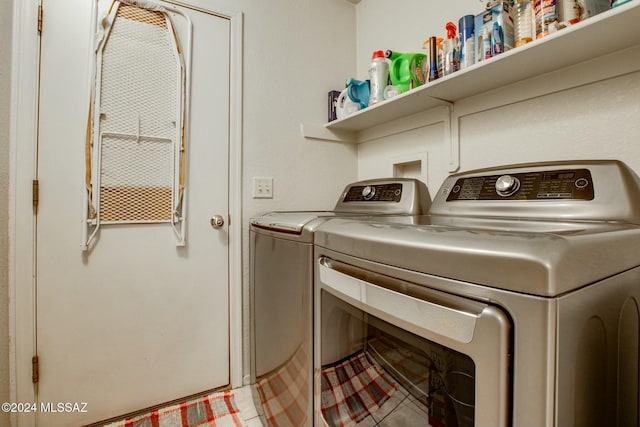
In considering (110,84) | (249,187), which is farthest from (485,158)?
(110,84)

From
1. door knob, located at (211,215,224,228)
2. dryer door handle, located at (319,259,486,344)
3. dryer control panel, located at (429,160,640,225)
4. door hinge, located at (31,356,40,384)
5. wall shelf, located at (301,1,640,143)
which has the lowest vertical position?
door hinge, located at (31,356,40,384)

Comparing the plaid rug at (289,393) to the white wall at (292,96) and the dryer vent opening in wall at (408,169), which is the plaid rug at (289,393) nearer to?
the white wall at (292,96)

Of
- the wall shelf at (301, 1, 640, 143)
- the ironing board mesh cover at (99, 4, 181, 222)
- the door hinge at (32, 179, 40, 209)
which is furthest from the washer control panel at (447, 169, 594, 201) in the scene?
the door hinge at (32, 179, 40, 209)

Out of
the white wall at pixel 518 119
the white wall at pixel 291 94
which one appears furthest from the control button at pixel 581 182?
the white wall at pixel 291 94

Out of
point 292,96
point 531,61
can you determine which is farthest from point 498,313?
point 292,96

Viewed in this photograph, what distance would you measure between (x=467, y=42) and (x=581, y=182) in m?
0.63

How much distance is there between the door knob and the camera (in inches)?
58.1

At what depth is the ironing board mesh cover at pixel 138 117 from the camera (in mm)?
1279

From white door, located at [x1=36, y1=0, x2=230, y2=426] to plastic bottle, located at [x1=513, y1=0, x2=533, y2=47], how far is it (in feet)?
4.16

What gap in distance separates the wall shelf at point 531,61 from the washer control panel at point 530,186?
0.36m

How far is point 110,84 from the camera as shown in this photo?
4.20 ft

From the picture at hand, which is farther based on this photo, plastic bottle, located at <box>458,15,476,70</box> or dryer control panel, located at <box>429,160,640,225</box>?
plastic bottle, located at <box>458,15,476,70</box>

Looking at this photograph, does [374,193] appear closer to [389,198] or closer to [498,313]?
[389,198]

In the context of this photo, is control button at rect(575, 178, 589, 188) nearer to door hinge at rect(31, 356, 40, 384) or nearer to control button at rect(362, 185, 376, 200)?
control button at rect(362, 185, 376, 200)
